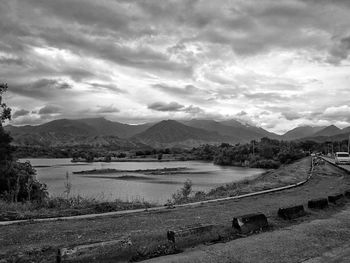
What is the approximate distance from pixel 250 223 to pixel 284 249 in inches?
54.0

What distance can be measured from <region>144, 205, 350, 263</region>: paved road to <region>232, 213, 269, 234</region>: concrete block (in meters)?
0.30

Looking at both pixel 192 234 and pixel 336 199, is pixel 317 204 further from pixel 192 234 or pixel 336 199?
pixel 192 234

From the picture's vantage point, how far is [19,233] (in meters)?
7.45

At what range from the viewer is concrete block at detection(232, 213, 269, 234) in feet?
23.8

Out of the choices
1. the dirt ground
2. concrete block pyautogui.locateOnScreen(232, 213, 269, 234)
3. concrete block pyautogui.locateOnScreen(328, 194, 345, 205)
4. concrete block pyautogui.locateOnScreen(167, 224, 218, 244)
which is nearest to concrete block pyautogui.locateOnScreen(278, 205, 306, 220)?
the dirt ground

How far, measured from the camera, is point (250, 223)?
7.43 metres

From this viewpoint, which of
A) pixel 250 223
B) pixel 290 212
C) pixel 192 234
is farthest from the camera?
pixel 290 212

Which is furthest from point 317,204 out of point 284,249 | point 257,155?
point 257,155

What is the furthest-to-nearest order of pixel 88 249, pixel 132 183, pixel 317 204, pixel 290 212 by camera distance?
pixel 132 183, pixel 317 204, pixel 290 212, pixel 88 249

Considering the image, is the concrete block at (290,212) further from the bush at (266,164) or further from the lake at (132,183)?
the bush at (266,164)

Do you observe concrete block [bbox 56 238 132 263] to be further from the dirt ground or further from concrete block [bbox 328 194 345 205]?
concrete block [bbox 328 194 345 205]

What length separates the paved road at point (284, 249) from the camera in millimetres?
5566

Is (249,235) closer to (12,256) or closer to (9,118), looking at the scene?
(12,256)

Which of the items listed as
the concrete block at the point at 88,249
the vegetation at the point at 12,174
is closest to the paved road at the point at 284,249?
the concrete block at the point at 88,249
